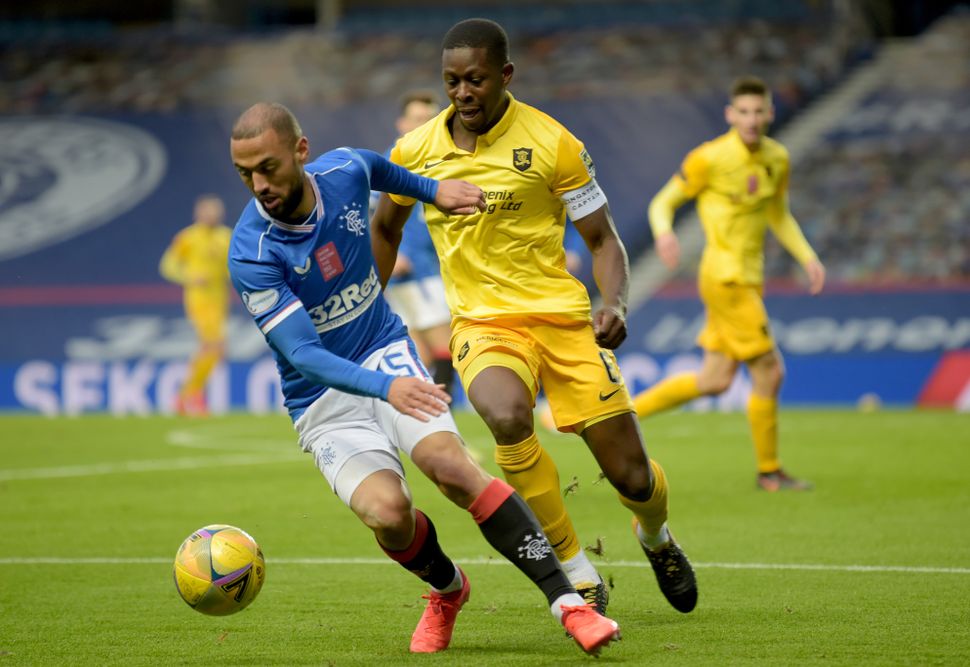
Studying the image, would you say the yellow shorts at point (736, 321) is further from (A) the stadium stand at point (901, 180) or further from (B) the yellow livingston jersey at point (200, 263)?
(B) the yellow livingston jersey at point (200, 263)

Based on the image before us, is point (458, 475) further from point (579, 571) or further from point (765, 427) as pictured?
point (765, 427)

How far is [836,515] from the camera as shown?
876 cm

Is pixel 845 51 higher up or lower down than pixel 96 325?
higher up

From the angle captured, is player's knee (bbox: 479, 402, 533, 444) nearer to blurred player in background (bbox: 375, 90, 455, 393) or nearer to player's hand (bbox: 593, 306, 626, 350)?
player's hand (bbox: 593, 306, 626, 350)

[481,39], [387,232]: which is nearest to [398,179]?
[387,232]

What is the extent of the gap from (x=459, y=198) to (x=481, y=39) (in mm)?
620

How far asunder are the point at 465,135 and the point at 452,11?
72.6 ft

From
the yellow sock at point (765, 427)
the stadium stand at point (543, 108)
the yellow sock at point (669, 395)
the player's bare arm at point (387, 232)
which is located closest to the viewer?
the player's bare arm at point (387, 232)

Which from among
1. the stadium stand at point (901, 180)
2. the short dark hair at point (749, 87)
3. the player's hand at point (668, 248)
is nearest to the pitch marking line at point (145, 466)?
the player's hand at point (668, 248)

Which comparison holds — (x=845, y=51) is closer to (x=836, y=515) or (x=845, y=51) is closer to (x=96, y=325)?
(x=96, y=325)

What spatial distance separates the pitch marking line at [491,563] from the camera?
679cm

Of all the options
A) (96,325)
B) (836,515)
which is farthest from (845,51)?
(836,515)

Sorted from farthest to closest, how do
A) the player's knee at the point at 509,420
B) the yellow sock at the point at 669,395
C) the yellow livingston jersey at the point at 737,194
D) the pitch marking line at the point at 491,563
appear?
the yellow sock at the point at 669,395 < the yellow livingston jersey at the point at 737,194 < the pitch marking line at the point at 491,563 < the player's knee at the point at 509,420

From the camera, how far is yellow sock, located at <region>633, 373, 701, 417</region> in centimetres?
1066
